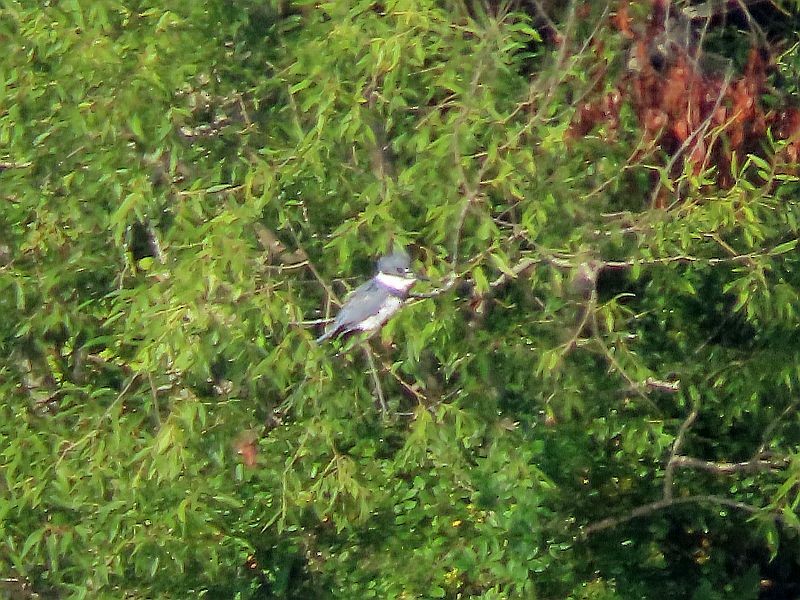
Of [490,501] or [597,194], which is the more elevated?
[597,194]

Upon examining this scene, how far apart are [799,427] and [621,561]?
793mm

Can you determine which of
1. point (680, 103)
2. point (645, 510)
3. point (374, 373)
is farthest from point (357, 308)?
point (645, 510)

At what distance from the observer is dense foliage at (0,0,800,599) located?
3.05 metres

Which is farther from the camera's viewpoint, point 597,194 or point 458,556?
point 458,556

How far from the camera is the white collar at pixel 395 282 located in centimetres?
304

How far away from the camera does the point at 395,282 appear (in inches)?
121

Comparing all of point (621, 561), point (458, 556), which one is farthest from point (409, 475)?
point (621, 561)

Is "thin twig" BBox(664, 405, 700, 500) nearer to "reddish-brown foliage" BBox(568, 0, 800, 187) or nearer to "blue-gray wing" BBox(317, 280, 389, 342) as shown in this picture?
"reddish-brown foliage" BBox(568, 0, 800, 187)

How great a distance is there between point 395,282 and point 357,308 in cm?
18

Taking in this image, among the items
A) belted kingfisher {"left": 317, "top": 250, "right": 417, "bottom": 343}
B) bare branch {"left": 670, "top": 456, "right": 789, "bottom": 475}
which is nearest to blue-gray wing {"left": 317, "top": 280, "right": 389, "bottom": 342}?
belted kingfisher {"left": 317, "top": 250, "right": 417, "bottom": 343}

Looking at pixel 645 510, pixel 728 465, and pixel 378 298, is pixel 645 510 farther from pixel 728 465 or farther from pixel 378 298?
pixel 378 298

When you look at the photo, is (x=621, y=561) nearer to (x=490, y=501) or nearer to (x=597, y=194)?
(x=490, y=501)

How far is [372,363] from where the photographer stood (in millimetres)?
3312

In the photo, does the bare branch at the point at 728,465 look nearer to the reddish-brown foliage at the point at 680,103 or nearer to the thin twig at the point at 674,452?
the thin twig at the point at 674,452
